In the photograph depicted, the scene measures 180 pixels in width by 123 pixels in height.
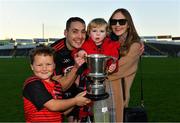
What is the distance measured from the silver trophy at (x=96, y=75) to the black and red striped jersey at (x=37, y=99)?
43 cm

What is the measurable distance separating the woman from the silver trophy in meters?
0.90

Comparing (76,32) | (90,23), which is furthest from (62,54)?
(90,23)

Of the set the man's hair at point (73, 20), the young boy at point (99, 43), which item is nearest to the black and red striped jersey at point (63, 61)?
the man's hair at point (73, 20)

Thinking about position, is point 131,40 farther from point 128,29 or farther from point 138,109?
point 138,109

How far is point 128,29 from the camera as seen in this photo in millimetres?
3932

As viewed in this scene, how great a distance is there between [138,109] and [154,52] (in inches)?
3556

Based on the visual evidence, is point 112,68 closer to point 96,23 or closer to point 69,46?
point 96,23

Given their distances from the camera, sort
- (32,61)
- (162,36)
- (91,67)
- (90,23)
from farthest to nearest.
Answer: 1. (162,36)
2. (90,23)
3. (32,61)
4. (91,67)

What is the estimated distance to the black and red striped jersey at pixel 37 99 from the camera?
292 centimetres

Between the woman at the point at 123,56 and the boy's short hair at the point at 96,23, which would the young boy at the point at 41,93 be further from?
the woman at the point at 123,56

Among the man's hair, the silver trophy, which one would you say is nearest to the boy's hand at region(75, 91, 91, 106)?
the silver trophy

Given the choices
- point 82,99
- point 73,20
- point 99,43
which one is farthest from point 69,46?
point 82,99

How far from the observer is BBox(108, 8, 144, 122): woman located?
142 inches

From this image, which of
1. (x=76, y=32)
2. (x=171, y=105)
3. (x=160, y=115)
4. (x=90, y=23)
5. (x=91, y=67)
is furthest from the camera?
(x=171, y=105)
